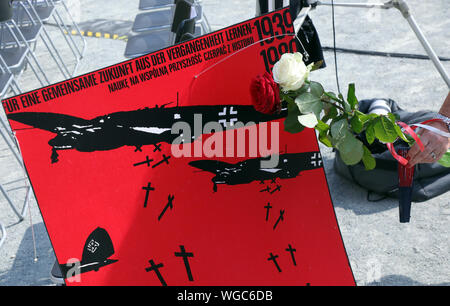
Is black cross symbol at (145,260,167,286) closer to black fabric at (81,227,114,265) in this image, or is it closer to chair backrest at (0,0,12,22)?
black fabric at (81,227,114,265)

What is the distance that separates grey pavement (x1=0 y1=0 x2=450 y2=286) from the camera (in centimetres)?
260

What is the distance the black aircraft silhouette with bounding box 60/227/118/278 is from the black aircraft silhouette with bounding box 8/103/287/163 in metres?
0.28

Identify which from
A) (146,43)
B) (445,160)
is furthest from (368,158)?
(146,43)

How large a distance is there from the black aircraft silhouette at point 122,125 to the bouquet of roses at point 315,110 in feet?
0.50

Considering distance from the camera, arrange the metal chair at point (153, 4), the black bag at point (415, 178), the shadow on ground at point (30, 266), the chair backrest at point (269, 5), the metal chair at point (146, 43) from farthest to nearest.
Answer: the metal chair at point (153, 4)
the metal chair at point (146, 43)
the black bag at point (415, 178)
the shadow on ground at point (30, 266)
the chair backrest at point (269, 5)

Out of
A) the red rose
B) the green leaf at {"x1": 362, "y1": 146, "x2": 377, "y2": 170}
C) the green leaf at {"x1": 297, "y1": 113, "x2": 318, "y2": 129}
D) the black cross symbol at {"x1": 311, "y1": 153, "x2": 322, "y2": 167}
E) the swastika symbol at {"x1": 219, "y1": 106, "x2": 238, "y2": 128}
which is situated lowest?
the black cross symbol at {"x1": 311, "y1": 153, "x2": 322, "y2": 167}

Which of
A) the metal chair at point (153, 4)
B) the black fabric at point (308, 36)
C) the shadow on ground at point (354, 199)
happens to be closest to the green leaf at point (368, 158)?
the black fabric at point (308, 36)

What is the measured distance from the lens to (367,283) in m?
2.47

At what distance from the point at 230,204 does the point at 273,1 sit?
0.92 meters

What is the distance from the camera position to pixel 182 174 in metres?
1.63

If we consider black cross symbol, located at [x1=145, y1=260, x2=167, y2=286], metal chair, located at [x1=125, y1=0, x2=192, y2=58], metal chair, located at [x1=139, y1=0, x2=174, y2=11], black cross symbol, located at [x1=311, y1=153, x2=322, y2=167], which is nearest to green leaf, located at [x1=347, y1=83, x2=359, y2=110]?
black cross symbol, located at [x1=311, y1=153, x2=322, y2=167]

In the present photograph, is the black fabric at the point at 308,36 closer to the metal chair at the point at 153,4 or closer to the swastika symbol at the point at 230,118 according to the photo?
the swastika symbol at the point at 230,118

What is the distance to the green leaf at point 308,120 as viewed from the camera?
1482 mm
